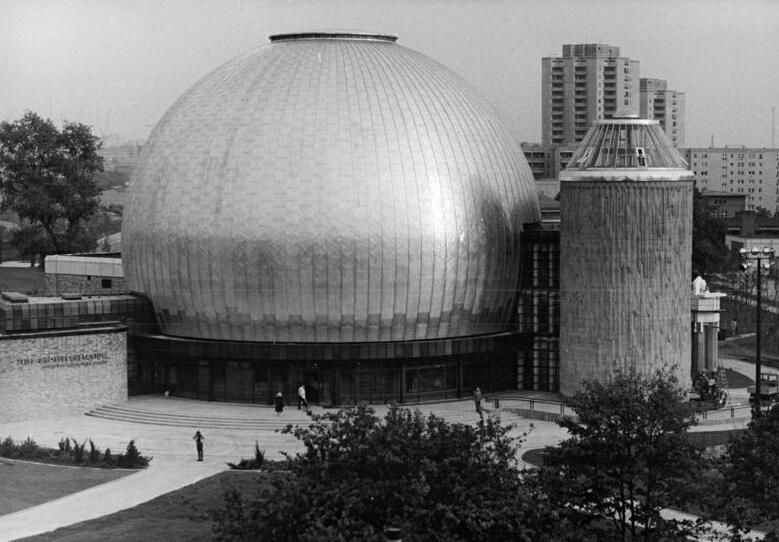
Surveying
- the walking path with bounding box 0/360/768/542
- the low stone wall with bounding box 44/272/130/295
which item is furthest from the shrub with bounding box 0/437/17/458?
the low stone wall with bounding box 44/272/130/295

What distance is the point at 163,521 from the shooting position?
160 feet

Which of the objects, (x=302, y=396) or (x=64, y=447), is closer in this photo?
(x=64, y=447)

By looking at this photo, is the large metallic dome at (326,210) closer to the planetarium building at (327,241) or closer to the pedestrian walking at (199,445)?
the planetarium building at (327,241)

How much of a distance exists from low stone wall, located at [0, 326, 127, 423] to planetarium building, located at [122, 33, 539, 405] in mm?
2144

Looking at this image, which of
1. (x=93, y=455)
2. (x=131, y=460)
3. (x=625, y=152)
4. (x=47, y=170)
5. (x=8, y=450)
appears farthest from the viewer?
(x=47, y=170)

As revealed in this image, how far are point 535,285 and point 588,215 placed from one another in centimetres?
645

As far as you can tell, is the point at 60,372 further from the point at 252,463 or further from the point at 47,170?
the point at 47,170

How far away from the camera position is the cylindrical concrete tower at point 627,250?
2633 inches

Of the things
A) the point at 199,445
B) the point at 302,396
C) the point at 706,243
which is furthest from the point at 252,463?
the point at 706,243

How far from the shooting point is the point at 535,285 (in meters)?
72.8

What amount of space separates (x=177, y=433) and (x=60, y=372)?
778 cm

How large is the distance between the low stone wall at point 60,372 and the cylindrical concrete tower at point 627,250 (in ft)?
67.8

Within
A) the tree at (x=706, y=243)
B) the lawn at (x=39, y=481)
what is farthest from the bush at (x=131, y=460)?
the tree at (x=706, y=243)

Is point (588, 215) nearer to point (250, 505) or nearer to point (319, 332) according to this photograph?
point (319, 332)
